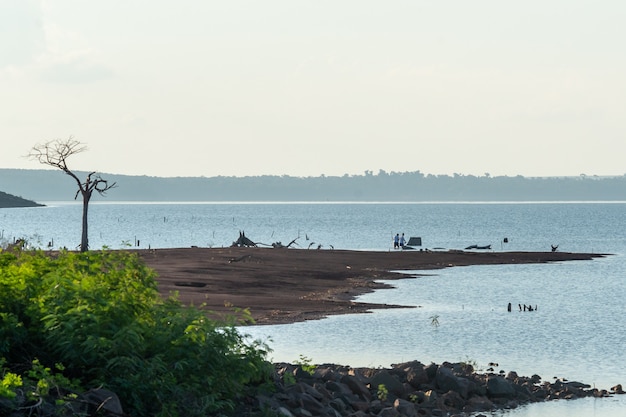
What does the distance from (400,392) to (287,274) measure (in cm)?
4022

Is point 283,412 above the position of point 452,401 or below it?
above

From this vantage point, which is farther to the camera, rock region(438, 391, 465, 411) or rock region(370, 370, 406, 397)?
rock region(438, 391, 465, 411)

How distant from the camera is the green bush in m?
18.0

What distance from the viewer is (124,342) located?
18.0m

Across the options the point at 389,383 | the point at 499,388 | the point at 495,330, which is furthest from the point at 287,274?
the point at 389,383

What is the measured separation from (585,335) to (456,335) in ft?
17.7

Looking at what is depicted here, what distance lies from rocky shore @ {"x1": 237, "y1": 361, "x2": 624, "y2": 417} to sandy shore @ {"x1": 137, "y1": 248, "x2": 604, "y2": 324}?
35.8ft

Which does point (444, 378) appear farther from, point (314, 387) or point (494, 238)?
point (494, 238)

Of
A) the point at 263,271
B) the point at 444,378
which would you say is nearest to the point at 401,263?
the point at 263,271

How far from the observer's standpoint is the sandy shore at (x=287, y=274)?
48.5 meters

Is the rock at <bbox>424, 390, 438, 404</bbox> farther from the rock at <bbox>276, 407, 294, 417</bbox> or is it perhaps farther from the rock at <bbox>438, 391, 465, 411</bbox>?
the rock at <bbox>276, 407, 294, 417</bbox>

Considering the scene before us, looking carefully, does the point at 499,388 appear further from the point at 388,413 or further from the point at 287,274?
the point at 287,274

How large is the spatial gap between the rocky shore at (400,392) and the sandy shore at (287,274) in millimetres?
10897

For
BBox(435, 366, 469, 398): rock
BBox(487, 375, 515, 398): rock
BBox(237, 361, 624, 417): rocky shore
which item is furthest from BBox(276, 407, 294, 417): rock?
BBox(487, 375, 515, 398): rock
